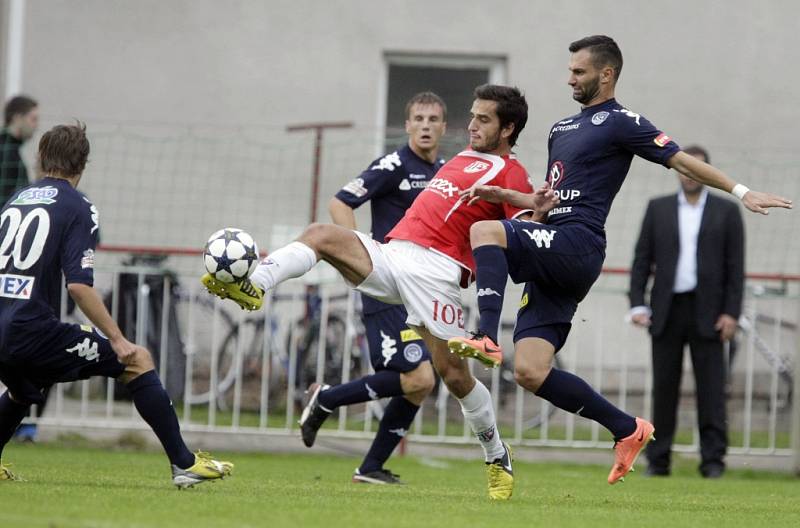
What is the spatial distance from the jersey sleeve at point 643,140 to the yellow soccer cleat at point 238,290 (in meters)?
2.03

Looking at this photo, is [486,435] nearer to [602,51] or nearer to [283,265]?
[283,265]

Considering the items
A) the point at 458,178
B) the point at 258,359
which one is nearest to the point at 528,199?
the point at 458,178

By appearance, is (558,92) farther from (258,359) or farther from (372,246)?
(372,246)

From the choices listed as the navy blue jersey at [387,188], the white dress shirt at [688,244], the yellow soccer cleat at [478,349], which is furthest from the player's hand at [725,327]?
the yellow soccer cleat at [478,349]

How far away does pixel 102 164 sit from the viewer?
13305 mm

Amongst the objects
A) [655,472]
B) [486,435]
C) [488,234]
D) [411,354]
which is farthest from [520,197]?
[655,472]

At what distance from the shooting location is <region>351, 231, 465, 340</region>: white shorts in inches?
273

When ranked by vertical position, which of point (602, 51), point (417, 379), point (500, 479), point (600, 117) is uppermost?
point (602, 51)

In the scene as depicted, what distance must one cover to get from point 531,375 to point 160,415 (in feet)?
6.01

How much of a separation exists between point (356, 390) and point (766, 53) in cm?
738

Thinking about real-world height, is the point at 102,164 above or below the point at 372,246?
above

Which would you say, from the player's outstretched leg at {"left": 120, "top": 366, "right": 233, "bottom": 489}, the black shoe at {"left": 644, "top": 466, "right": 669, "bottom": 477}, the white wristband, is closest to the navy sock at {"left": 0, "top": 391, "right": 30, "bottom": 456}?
the player's outstretched leg at {"left": 120, "top": 366, "right": 233, "bottom": 489}

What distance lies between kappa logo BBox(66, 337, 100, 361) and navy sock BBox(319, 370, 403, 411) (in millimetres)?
2077

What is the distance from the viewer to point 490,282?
6.48m
